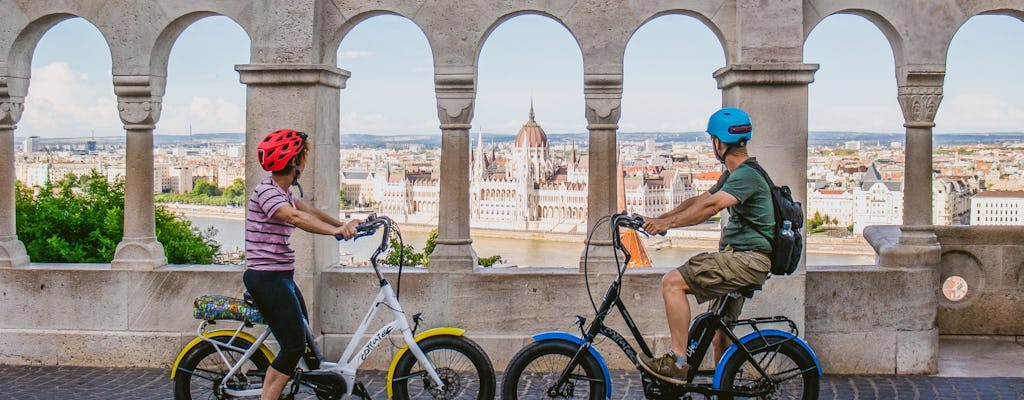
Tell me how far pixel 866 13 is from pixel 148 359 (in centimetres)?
492

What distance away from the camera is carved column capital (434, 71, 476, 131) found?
6.82 m

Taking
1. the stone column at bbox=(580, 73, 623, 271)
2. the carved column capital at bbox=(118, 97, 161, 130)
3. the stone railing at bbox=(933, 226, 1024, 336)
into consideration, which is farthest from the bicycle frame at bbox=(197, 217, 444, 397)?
the stone railing at bbox=(933, 226, 1024, 336)

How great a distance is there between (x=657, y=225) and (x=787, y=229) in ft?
2.04

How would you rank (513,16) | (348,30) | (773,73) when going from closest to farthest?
(773,73) → (513,16) → (348,30)

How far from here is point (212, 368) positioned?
5.08 m

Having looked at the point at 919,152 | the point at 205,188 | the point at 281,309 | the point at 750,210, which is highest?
the point at 919,152

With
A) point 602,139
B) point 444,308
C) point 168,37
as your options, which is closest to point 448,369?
point 444,308

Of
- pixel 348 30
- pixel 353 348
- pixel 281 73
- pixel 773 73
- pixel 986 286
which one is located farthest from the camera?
pixel 986 286

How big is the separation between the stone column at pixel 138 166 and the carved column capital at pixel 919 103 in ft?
15.3

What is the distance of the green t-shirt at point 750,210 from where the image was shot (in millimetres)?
4742

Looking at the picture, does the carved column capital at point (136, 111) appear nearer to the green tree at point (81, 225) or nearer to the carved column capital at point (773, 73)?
the carved column capital at point (773, 73)

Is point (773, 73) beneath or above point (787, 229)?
above

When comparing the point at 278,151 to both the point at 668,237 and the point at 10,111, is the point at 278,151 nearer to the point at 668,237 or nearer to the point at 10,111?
the point at 10,111

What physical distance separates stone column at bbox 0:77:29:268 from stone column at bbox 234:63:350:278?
1.57 meters
